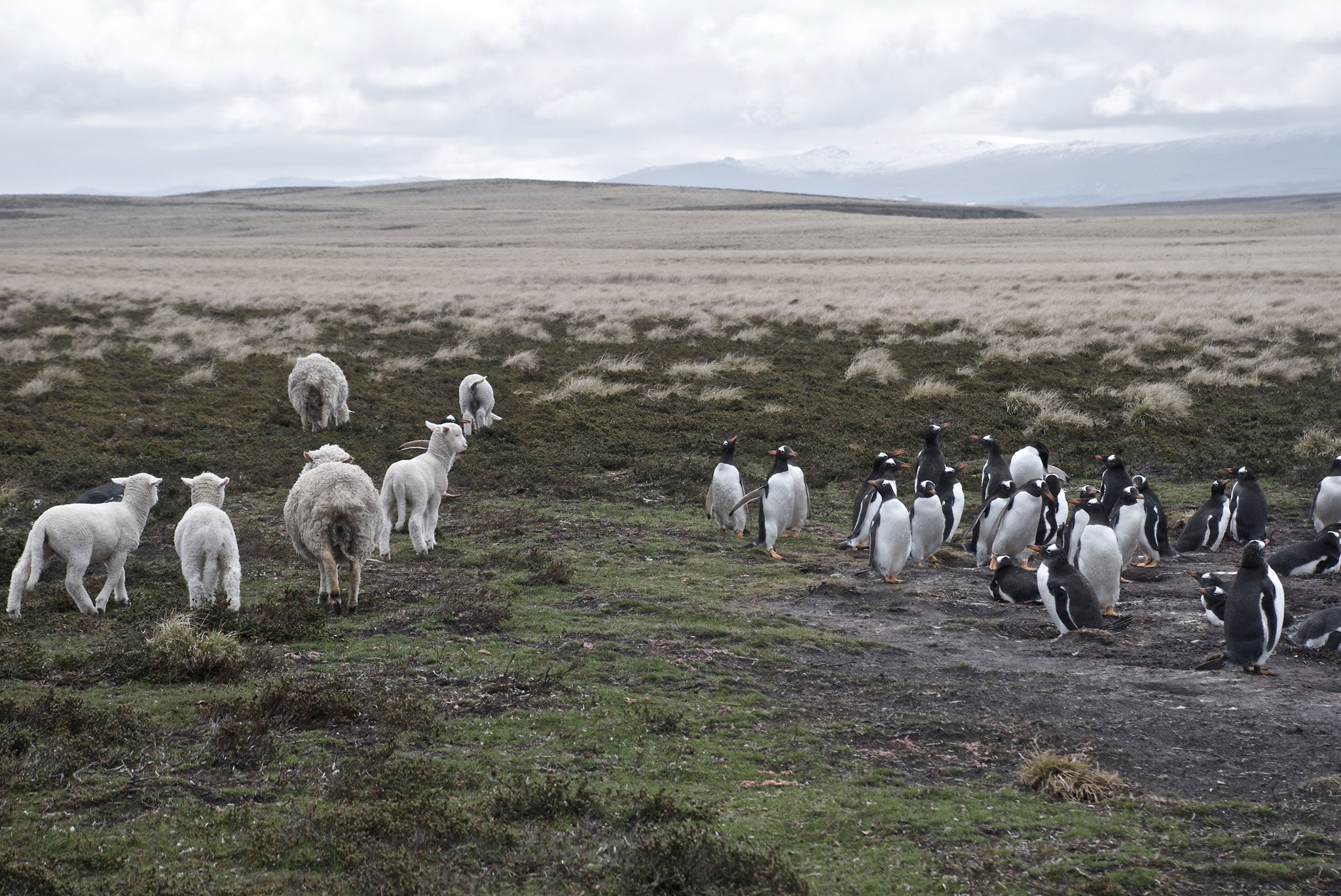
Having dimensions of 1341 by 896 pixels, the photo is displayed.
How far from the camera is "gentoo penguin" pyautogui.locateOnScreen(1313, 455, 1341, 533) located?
43.5ft

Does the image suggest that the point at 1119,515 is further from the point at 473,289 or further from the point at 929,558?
the point at 473,289

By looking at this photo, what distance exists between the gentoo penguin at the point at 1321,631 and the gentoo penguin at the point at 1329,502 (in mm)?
4458

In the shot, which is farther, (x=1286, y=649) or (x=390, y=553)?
(x=390, y=553)

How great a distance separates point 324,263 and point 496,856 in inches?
2091

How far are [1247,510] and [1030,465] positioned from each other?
123 inches

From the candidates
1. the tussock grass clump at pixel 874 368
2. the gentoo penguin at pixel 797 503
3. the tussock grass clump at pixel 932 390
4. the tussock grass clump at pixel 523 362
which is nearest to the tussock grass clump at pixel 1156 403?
the tussock grass clump at pixel 932 390

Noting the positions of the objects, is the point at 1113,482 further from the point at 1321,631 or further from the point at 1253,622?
the point at 1253,622

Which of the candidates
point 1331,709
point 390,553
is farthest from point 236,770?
point 1331,709

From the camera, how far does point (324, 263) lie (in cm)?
5409

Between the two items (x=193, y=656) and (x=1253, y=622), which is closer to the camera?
(x=193, y=656)

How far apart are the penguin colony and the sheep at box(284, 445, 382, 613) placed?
5.27 metres

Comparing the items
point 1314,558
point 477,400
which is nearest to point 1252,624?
point 1314,558

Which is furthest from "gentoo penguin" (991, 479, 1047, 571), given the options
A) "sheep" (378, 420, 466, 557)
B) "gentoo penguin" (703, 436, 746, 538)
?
"sheep" (378, 420, 466, 557)

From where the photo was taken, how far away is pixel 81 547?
932 cm
